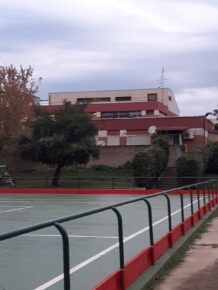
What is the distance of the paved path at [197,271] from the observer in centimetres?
866

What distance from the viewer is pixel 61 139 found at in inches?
1839

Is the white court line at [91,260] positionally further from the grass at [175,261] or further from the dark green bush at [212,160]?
the dark green bush at [212,160]

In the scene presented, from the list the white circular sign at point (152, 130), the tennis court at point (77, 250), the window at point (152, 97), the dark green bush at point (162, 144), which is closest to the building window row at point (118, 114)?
the window at point (152, 97)

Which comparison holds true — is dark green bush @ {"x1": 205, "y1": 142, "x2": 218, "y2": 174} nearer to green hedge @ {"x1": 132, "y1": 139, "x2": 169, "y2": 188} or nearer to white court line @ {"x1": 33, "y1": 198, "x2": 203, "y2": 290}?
green hedge @ {"x1": 132, "y1": 139, "x2": 169, "y2": 188}

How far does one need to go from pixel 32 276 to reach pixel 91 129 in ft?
137

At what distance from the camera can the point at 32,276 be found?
22.2 ft

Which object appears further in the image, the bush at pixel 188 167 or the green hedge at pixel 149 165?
the bush at pixel 188 167

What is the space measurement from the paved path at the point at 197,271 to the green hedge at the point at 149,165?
2992 cm

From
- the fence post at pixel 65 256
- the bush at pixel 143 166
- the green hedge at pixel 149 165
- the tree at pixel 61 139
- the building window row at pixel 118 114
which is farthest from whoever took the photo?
the building window row at pixel 118 114

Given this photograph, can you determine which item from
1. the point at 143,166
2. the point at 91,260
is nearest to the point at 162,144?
the point at 143,166

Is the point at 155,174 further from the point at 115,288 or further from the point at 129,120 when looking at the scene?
the point at 115,288

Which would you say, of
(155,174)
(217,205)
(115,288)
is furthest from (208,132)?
(115,288)

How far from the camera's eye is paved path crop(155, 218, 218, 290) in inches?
341

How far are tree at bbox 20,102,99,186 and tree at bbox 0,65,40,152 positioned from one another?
2.44m
